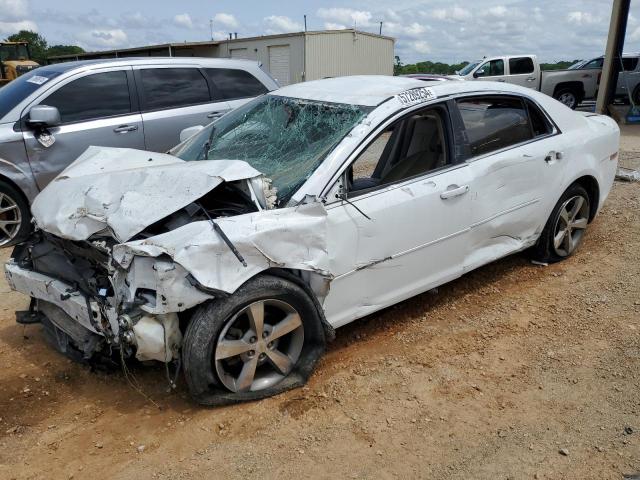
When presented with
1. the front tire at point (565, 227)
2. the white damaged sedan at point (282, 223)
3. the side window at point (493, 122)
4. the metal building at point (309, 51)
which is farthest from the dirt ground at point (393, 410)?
the metal building at point (309, 51)

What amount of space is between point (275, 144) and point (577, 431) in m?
2.45

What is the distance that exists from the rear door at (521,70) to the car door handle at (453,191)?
15.3m

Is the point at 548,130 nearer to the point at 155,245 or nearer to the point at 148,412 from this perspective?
the point at 155,245

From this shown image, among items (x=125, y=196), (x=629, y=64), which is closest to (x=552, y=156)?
(x=125, y=196)

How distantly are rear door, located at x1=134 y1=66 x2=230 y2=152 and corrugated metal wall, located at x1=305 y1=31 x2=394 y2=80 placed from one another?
60.8ft

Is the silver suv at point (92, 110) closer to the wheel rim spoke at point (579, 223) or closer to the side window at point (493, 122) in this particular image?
the side window at point (493, 122)

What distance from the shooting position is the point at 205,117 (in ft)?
21.7

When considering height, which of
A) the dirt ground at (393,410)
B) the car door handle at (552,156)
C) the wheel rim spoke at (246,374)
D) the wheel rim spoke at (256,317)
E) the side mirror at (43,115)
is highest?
the side mirror at (43,115)

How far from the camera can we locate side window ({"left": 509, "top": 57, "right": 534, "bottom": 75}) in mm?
17438

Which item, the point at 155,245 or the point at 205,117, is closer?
the point at 155,245

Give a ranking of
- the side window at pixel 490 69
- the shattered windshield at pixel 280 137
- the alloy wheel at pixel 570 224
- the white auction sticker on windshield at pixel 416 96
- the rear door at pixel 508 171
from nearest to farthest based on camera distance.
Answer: the shattered windshield at pixel 280 137
the white auction sticker on windshield at pixel 416 96
the rear door at pixel 508 171
the alloy wheel at pixel 570 224
the side window at pixel 490 69

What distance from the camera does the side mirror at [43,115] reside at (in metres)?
5.33

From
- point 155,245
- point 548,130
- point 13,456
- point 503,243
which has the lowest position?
point 13,456

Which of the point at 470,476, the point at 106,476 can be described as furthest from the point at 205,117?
the point at 470,476
